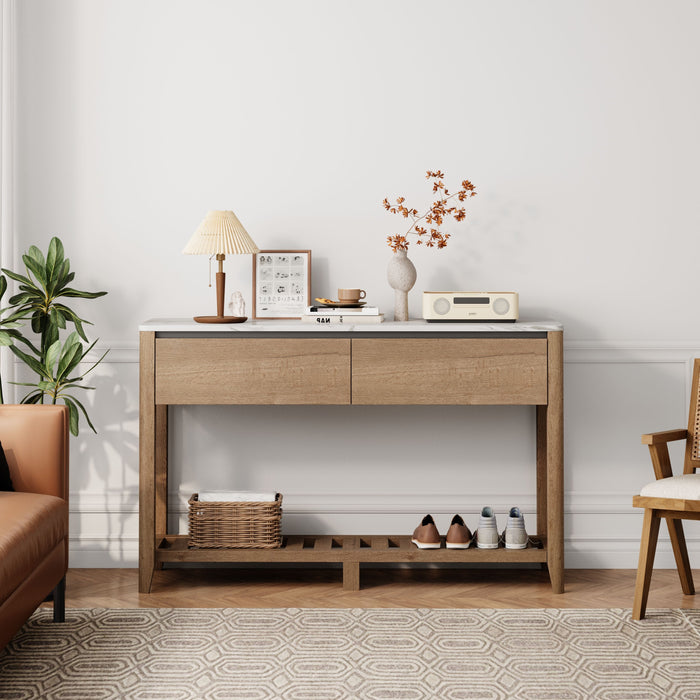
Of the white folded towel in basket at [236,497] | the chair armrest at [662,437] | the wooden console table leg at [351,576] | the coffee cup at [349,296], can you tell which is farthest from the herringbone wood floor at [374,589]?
the coffee cup at [349,296]

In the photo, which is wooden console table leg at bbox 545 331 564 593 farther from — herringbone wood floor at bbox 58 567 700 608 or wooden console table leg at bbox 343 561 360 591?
wooden console table leg at bbox 343 561 360 591

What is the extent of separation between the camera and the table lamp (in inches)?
123

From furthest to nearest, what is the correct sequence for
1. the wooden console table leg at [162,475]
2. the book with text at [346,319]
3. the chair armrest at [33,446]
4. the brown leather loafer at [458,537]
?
the wooden console table leg at [162,475] < the brown leather loafer at [458,537] < the book with text at [346,319] < the chair armrest at [33,446]

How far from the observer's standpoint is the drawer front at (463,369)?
3020 mm

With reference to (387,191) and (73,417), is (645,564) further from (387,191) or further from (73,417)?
(73,417)

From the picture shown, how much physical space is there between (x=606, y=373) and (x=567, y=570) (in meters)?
0.82

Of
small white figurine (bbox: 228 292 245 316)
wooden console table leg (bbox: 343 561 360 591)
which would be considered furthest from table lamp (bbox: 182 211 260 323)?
wooden console table leg (bbox: 343 561 360 591)

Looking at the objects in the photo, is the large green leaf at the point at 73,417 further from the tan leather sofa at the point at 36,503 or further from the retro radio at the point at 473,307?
the retro radio at the point at 473,307

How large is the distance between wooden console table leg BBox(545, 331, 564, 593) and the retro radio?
189 millimetres

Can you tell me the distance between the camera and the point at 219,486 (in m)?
3.53

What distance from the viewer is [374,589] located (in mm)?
3188


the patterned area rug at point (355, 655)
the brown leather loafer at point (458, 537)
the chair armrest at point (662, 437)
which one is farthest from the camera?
the brown leather loafer at point (458, 537)

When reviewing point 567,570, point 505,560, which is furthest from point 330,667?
point 567,570

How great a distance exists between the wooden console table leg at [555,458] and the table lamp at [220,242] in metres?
1.13
